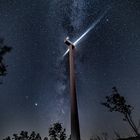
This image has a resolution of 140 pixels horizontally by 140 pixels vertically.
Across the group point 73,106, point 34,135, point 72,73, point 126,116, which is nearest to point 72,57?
point 72,73

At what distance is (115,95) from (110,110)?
120 inches

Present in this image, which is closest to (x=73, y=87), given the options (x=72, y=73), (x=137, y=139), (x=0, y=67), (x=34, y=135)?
(x=72, y=73)

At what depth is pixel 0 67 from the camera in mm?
19719

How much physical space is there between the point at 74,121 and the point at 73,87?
1.73m

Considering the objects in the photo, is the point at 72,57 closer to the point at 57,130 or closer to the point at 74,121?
the point at 74,121

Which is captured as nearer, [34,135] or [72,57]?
[72,57]

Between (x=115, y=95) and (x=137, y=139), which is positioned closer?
(x=137, y=139)

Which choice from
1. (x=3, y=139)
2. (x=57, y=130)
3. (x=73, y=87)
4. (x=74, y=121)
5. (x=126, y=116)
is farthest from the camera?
(x=3, y=139)

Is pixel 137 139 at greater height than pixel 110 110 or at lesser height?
lesser

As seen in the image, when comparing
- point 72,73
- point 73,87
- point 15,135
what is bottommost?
point 73,87

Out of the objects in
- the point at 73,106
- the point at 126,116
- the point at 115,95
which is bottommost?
the point at 73,106

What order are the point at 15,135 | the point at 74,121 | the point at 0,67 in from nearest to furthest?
the point at 74,121
the point at 0,67
the point at 15,135

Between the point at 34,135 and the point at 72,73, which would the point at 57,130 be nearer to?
the point at 34,135

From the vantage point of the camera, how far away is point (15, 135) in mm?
67125
